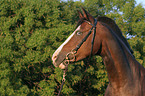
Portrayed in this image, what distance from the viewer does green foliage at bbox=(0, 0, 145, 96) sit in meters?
12.5

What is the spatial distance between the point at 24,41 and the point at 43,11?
2.64m

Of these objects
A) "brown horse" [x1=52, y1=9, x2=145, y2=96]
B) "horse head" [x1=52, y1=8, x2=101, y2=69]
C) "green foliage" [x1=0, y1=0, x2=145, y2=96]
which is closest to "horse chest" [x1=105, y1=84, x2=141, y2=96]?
"brown horse" [x1=52, y1=9, x2=145, y2=96]

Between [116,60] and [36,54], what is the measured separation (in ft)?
32.7

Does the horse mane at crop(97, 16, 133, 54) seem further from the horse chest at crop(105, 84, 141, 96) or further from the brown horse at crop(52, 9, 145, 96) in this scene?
the horse chest at crop(105, 84, 141, 96)

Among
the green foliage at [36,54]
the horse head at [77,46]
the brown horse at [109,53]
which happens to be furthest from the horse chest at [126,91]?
the green foliage at [36,54]

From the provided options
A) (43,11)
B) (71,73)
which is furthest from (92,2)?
(71,73)

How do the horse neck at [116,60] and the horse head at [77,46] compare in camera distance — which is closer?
the horse neck at [116,60]

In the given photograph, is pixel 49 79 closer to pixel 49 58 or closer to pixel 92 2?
pixel 49 58

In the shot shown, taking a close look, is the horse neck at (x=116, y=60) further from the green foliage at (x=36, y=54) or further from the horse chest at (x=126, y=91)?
the green foliage at (x=36, y=54)

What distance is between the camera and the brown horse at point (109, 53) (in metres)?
2.98

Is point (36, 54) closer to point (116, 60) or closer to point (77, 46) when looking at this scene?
point (77, 46)

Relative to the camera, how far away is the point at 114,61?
3.05m

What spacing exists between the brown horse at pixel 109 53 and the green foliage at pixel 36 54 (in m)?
9.44

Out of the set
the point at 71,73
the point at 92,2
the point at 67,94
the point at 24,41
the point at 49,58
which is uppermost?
the point at 92,2
